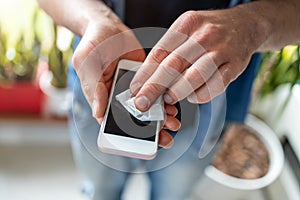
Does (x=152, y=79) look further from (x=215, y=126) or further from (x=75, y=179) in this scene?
(x=75, y=179)

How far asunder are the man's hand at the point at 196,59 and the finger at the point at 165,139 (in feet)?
0.14

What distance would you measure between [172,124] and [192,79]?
0.20ft

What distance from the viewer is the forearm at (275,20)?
515 mm

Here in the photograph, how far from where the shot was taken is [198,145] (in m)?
0.63

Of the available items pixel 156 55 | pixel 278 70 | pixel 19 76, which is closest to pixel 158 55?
pixel 156 55

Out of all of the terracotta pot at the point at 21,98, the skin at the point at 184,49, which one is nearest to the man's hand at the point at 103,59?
the skin at the point at 184,49

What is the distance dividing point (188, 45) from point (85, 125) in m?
0.22

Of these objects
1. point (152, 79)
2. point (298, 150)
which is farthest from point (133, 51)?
point (298, 150)

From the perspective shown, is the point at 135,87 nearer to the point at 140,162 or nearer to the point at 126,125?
the point at 126,125

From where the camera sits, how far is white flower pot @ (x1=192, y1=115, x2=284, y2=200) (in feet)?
3.14

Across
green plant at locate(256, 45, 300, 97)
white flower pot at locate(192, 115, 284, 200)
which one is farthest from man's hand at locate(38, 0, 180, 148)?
white flower pot at locate(192, 115, 284, 200)

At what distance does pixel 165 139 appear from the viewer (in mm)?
477

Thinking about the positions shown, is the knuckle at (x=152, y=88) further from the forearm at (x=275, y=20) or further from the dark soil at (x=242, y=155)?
the dark soil at (x=242, y=155)

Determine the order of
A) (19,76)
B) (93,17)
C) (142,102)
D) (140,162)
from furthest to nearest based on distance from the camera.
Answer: (19,76), (140,162), (93,17), (142,102)
